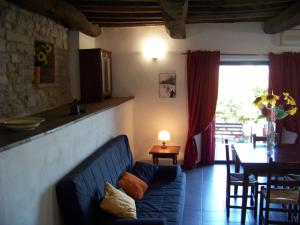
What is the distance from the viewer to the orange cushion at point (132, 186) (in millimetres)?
3361

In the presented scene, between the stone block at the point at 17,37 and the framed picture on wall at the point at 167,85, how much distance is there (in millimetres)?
2589

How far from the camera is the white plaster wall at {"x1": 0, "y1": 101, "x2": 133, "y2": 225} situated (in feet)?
5.88

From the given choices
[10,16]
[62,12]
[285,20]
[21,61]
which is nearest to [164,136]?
[285,20]

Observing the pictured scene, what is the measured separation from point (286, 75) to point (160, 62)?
6.89 ft

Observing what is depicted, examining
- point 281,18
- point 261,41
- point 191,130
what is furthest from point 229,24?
point 191,130

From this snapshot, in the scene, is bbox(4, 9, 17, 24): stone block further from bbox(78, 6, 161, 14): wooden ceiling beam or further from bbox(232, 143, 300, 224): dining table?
bbox(232, 143, 300, 224): dining table

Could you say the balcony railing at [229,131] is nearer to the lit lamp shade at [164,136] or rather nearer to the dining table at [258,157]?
the lit lamp shade at [164,136]

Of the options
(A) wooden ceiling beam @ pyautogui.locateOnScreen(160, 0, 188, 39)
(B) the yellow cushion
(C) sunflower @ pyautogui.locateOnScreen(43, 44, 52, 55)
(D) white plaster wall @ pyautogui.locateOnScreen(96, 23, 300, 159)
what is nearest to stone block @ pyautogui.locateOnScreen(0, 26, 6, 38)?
→ (C) sunflower @ pyautogui.locateOnScreen(43, 44, 52, 55)

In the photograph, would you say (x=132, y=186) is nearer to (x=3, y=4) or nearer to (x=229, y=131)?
(x=3, y=4)

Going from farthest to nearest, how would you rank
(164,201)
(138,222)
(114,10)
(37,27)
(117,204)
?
(114,10) < (37,27) < (164,201) < (117,204) < (138,222)

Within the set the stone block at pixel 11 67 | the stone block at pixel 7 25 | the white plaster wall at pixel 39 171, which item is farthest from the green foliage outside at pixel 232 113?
Answer: the stone block at pixel 7 25

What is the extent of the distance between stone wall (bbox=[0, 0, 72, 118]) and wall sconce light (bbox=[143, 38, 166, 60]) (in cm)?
174

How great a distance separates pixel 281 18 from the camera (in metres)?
4.36

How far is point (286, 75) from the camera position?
206 inches
